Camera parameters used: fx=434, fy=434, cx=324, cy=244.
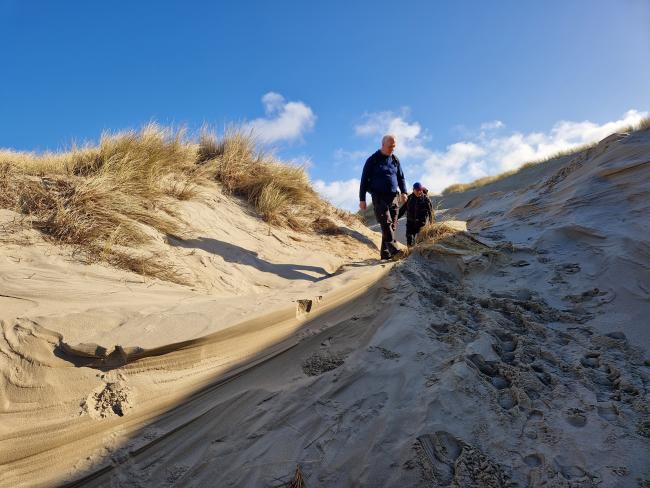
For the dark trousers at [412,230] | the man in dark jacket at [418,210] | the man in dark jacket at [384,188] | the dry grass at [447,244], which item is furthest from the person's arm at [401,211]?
the dry grass at [447,244]

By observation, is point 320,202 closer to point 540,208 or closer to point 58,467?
point 540,208

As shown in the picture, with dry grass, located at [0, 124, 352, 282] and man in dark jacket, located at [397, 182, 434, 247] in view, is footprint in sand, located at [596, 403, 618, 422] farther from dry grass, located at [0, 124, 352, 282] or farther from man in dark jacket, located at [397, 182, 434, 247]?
man in dark jacket, located at [397, 182, 434, 247]

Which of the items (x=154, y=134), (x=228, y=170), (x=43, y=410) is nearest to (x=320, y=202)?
(x=228, y=170)

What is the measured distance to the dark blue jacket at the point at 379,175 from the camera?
5668 mm

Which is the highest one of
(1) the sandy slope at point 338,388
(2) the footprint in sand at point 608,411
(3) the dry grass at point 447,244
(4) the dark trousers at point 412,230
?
(4) the dark trousers at point 412,230

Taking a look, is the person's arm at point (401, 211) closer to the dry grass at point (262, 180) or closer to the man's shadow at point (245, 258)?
the dry grass at point (262, 180)

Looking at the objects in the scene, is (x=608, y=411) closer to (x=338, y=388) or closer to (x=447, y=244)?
(x=338, y=388)

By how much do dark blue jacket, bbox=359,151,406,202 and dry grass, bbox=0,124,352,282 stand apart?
147 centimetres

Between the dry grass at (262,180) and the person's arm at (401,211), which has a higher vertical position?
the dry grass at (262,180)

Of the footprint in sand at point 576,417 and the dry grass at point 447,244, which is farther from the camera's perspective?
the dry grass at point 447,244

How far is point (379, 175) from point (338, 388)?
142 inches

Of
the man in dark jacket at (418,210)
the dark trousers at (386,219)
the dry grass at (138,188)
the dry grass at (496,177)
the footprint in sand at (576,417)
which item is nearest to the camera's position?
the footprint in sand at (576,417)

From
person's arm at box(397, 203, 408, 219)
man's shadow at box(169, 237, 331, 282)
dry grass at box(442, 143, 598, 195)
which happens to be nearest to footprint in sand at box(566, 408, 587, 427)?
man's shadow at box(169, 237, 331, 282)

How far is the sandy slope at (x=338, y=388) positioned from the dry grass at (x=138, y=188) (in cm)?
53
